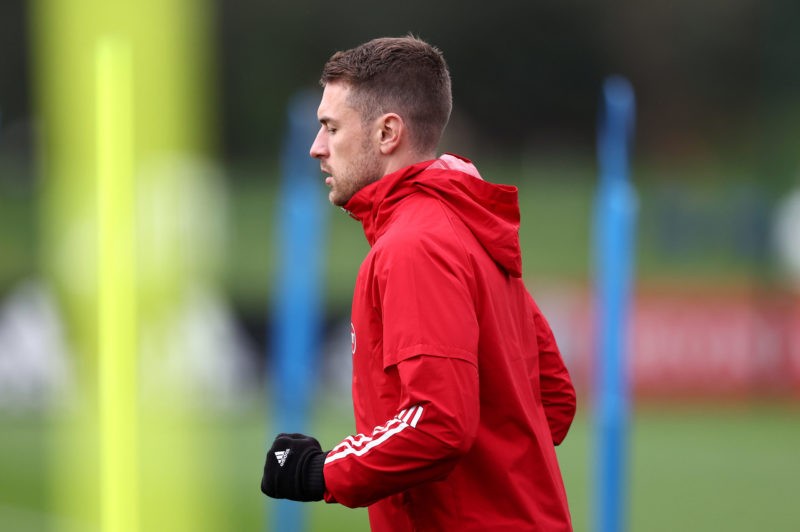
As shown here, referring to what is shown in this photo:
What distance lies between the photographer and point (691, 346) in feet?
32.8

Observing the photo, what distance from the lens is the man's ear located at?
2480 mm

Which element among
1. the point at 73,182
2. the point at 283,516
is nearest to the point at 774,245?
the point at 283,516

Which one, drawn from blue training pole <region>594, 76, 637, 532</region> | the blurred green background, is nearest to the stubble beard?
blue training pole <region>594, 76, 637, 532</region>

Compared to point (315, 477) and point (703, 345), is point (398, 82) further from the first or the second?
point (703, 345)

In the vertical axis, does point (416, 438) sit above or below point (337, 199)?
below

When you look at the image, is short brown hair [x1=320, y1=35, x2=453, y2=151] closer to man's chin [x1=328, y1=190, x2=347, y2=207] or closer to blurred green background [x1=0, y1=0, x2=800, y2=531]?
man's chin [x1=328, y1=190, x2=347, y2=207]

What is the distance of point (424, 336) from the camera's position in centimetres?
218

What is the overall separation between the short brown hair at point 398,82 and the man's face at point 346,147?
0.02 meters

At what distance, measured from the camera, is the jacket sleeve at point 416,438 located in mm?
2168

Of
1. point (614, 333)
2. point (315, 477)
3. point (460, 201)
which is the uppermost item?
point (460, 201)

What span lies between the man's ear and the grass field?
→ 4.08m

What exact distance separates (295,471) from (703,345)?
26.5 ft

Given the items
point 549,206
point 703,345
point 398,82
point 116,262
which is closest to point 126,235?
point 116,262

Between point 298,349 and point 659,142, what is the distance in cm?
1147
